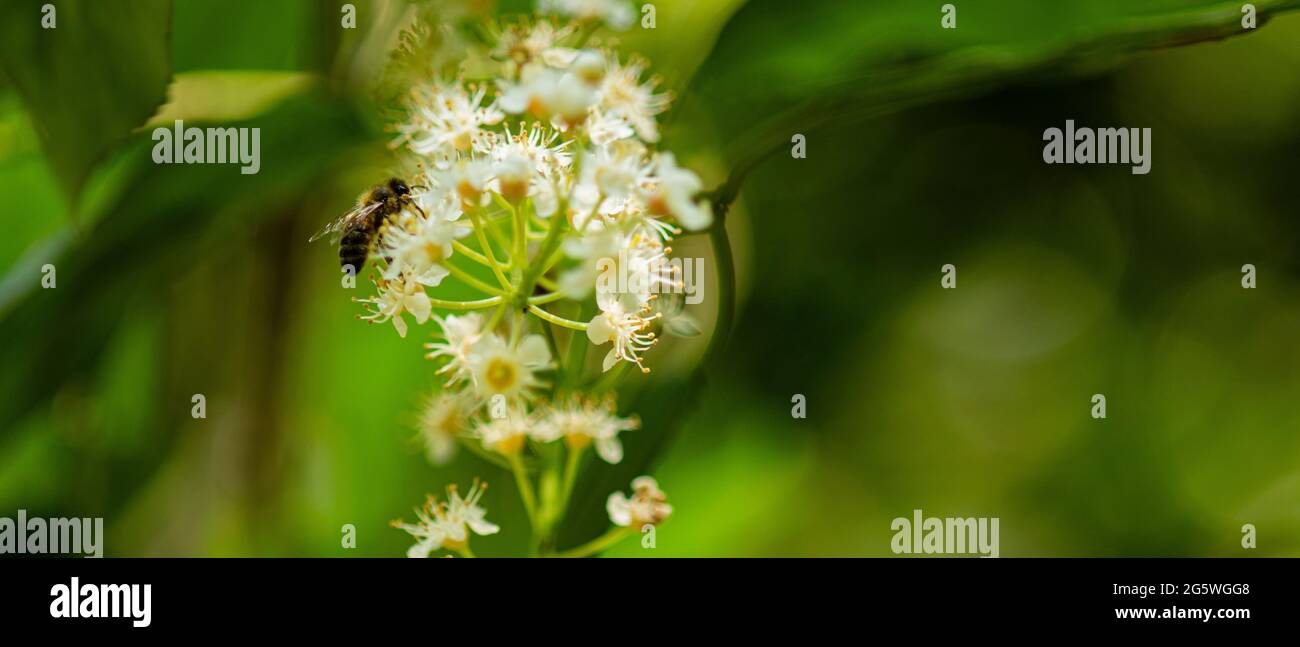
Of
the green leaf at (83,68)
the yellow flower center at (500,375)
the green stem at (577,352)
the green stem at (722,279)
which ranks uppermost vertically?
the green leaf at (83,68)

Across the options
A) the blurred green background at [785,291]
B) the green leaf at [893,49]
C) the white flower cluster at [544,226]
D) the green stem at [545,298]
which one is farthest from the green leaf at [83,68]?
the green leaf at [893,49]

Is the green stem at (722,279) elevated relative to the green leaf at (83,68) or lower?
lower

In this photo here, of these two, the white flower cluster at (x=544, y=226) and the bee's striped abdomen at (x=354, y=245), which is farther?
the bee's striped abdomen at (x=354, y=245)

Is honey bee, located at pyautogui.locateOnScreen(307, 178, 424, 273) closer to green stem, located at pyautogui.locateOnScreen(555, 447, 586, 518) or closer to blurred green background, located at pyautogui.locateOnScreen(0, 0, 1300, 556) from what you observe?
blurred green background, located at pyautogui.locateOnScreen(0, 0, 1300, 556)

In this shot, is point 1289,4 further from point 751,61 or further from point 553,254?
point 553,254

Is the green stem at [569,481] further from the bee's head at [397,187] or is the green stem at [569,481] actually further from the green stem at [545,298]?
the bee's head at [397,187]
